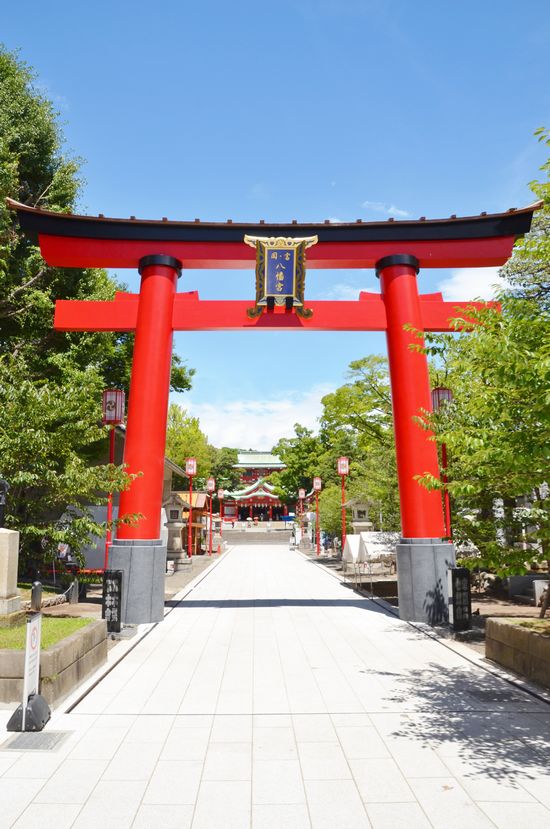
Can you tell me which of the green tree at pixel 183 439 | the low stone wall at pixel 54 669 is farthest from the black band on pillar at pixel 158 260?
the green tree at pixel 183 439

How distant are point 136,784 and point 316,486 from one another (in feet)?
104

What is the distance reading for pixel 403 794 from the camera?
427 cm

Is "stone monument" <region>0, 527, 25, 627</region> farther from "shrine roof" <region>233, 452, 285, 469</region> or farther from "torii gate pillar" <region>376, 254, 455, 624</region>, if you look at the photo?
"shrine roof" <region>233, 452, 285, 469</region>

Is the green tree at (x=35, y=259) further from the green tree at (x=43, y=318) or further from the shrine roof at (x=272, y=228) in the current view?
the shrine roof at (x=272, y=228)

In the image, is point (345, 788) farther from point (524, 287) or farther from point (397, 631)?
point (524, 287)

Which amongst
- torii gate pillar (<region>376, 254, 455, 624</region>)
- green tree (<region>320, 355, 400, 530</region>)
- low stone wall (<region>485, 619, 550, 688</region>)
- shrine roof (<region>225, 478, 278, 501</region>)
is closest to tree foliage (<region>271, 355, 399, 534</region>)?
green tree (<region>320, 355, 400, 530</region>)

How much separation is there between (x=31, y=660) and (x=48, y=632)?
2.07 metres

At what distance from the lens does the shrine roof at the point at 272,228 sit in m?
13.0

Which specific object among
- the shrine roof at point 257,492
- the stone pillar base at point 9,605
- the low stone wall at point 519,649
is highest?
the shrine roof at point 257,492

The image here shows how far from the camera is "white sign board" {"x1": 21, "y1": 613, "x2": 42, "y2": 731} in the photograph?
219 inches

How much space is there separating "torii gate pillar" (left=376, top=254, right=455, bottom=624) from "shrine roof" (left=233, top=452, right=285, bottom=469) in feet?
239

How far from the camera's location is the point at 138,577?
11.5m

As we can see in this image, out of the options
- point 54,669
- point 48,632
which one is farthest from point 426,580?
point 54,669

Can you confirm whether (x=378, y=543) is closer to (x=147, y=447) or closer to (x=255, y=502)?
(x=147, y=447)
